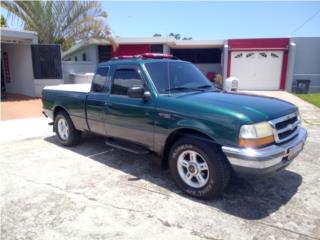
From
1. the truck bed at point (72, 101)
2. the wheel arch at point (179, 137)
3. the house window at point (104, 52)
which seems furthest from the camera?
the house window at point (104, 52)

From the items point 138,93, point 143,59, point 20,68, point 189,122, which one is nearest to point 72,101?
point 143,59

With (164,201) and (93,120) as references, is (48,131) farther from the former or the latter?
(164,201)

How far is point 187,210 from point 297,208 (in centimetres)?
142

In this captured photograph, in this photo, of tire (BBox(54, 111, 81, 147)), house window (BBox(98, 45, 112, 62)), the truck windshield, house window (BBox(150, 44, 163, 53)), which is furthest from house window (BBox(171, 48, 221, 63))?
the truck windshield

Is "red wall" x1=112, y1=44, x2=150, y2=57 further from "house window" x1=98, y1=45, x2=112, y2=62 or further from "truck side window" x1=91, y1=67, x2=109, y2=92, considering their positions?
"truck side window" x1=91, y1=67, x2=109, y2=92

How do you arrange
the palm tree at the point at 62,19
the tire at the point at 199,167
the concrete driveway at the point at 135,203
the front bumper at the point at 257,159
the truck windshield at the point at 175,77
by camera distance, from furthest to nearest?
the palm tree at the point at 62,19 < the truck windshield at the point at 175,77 < the tire at the point at 199,167 < the front bumper at the point at 257,159 < the concrete driveway at the point at 135,203

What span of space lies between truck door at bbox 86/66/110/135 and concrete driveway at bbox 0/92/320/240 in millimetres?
685

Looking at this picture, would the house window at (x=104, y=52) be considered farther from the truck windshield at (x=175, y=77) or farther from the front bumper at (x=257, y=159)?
the front bumper at (x=257, y=159)

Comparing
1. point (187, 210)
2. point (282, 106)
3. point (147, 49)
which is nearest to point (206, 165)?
point (187, 210)

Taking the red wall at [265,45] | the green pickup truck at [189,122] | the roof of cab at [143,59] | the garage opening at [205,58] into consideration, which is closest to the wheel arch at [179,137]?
the green pickup truck at [189,122]

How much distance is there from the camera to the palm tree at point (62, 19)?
13.5 m

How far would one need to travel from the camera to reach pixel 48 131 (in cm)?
768

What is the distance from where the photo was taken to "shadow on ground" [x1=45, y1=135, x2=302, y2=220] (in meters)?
3.50

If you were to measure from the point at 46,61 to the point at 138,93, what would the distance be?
10.4 m
